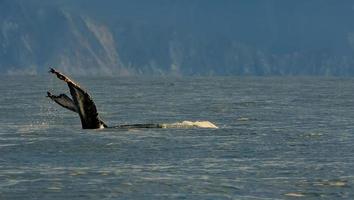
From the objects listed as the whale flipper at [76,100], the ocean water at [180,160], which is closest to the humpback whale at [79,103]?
the whale flipper at [76,100]

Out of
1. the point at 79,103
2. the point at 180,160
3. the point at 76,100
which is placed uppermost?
the point at 76,100

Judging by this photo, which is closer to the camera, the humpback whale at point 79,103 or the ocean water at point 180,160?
the ocean water at point 180,160

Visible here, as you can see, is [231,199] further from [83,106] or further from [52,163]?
[83,106]

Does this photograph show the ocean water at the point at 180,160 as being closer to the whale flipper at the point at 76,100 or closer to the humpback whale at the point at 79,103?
the humpback whale at the point at 79,103

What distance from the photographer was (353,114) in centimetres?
8519

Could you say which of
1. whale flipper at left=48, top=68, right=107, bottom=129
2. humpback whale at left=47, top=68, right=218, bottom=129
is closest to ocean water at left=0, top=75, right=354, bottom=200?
humpback whale at left=47, top=68, right=218, bottom=129

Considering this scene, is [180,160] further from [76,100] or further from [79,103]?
[76,100]

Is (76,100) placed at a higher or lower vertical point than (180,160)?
higher

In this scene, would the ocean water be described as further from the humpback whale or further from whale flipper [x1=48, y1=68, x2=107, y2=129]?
whale flipper [x1=48, y1=68, x2=107, y2=129]

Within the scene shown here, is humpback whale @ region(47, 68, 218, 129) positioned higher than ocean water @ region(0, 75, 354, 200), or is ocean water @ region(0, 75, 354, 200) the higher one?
humpback whale @ region(47, 68, 218, 129)

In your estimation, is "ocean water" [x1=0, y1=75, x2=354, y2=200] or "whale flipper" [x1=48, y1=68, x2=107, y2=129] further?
"whale flipper" [x1=48, y1=68, x2=107, y2=129]

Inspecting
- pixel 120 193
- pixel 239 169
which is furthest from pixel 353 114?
pixel 120 193

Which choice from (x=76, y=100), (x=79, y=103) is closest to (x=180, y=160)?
(x=79, y=103)

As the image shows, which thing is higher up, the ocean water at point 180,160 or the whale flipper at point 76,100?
the whale flipper at point 76,100
